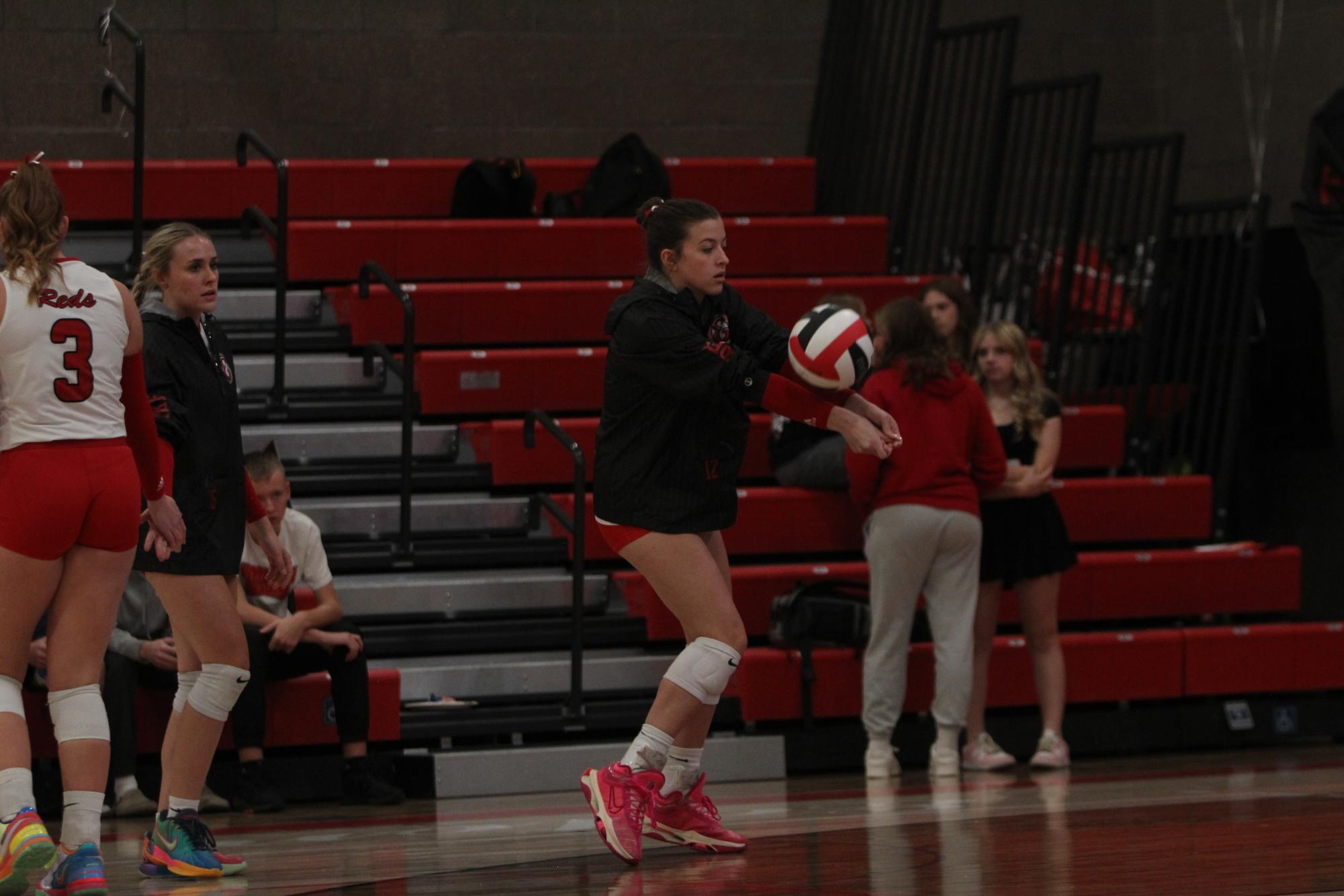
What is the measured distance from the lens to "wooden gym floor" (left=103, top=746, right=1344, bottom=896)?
12.3 feet

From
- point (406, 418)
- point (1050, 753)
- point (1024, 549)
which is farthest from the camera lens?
point (406, 418)

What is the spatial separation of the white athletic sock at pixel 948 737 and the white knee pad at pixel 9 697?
3200 mm

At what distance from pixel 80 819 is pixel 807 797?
2434mm

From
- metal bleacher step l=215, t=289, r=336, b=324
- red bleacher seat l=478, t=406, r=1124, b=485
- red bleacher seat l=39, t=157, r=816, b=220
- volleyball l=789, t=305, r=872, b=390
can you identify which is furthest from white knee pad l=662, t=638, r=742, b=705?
red bleacher seat l=39, t=157, r=816, b=220

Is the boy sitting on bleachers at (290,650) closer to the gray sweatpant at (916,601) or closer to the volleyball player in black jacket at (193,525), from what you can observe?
the volleyball player in black jacket at (193,525)

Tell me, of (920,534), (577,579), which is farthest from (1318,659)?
(577,579)

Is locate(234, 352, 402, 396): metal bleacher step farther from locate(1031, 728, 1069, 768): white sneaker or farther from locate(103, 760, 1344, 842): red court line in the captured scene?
locate(1031, 728, 1069, 768): white sneaker

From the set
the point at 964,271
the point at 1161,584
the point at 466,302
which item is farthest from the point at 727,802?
the point at 964,271

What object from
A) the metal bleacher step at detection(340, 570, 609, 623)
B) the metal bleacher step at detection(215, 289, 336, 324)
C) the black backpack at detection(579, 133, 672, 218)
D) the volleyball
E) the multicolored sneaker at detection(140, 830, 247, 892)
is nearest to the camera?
the volleyball

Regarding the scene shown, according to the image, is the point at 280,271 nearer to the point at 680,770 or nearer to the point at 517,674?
the point at 517,674

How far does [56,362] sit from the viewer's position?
3750 mm

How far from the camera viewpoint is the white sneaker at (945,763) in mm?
6035

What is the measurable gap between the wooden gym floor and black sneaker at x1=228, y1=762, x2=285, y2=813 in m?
0.06

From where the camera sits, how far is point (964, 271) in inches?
346
